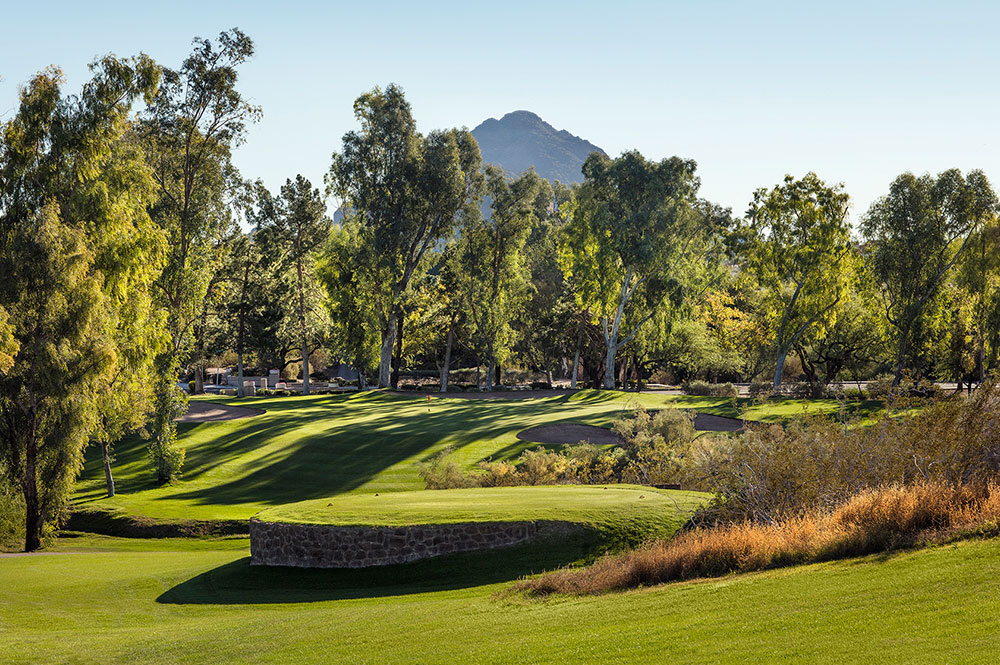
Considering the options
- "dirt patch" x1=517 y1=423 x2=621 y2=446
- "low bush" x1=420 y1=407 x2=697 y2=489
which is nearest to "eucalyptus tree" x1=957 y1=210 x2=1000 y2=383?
"dirt patch" x1=517 y1=423 x2=621 y2=446

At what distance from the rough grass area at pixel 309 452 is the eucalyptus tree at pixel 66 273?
486cm

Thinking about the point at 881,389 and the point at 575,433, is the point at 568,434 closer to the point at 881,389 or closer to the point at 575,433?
the point at 575,433

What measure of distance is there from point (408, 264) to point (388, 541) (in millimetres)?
46448

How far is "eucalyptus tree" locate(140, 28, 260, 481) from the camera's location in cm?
3662

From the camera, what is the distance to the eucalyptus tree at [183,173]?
36625mm

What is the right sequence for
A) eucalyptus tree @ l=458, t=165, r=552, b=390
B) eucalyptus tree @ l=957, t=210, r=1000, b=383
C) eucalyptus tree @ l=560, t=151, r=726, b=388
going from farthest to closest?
eucalyptus tree @ l=458, t=165, r=552, b=390
eucalyptus tree @ l=560, t=151, r=726, b=388
eucalyptus tree @ l=957, t=210, r=1000, b=383

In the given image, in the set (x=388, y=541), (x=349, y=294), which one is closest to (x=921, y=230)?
(x=349, y=294)

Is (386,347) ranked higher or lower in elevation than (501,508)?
higher

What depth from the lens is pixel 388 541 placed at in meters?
18.6

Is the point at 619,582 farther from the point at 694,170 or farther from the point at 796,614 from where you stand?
the point at 694,170

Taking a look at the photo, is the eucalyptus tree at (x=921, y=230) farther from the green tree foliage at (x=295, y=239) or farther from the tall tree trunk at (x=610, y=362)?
A: the green tree foliage at (x=295, y=239)

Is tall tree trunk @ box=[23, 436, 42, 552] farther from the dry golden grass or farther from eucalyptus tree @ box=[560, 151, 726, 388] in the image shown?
eucalyptus tree @ box=[560, 151, 726, 388]

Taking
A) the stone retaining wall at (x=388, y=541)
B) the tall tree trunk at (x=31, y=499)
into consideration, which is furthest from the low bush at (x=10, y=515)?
the stone retaining wall at (x=388, y=541)

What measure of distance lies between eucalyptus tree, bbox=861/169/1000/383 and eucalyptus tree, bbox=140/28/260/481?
39322 mm
